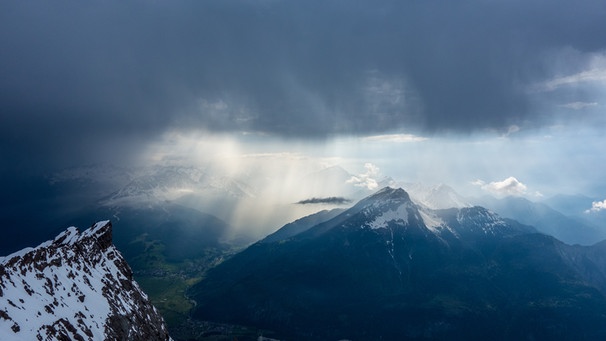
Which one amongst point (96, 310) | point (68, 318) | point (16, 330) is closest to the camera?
point (16, 330)

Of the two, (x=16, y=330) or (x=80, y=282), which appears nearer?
(x=16, y=330)

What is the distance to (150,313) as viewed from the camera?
162m

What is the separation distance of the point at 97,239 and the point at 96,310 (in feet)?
167

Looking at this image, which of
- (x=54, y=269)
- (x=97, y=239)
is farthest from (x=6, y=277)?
(x=97, y=239)

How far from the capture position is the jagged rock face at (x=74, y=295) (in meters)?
92.6

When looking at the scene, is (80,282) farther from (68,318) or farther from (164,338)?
(164,338)

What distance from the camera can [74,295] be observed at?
121 meters

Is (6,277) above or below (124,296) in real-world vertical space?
above

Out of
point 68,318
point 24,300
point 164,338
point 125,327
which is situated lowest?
point 164,338

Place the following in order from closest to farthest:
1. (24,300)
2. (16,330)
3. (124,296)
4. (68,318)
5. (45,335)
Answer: (16,330) < (45,335) < (24,300) < (68,318) < (124,296)

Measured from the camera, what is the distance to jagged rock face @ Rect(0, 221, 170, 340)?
304 feet

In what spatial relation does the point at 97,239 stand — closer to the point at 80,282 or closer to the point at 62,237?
the point at 62,237

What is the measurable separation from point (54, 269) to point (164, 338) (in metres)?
52.1

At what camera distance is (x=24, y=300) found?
318 feet
